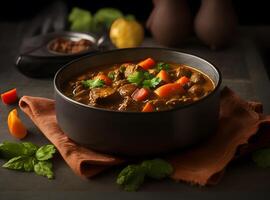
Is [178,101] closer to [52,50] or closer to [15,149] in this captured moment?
[15,149]

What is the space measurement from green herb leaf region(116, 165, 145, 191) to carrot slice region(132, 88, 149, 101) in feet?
0.96

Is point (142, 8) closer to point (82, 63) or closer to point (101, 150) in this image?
point (82, 63)

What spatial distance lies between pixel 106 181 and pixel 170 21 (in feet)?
4.71

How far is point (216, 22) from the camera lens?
295 centimetres

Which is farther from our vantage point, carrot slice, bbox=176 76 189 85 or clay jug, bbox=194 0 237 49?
clay jug, bbox=194 0 237 49

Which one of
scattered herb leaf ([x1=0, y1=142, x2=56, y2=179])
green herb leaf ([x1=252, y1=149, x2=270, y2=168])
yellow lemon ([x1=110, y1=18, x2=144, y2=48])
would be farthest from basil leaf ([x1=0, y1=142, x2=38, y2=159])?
yellow lemon ([x1=110, y1=18, x2=144, y2=48])

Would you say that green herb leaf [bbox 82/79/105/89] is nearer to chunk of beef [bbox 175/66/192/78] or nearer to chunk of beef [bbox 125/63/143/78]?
chunk of beef [bbox 125/63/143/78]

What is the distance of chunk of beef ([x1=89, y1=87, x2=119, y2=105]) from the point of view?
6.19 feet

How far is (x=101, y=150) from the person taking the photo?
180 centimetres

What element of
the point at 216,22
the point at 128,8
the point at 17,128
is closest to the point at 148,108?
the point at 17,128

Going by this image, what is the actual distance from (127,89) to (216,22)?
116cm

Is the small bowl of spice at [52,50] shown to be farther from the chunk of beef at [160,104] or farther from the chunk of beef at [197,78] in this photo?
the chunk of beef at [160,104]

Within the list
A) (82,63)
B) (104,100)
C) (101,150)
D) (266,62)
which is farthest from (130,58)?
(266,62)

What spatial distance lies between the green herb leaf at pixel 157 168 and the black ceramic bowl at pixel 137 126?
1.8 inches
